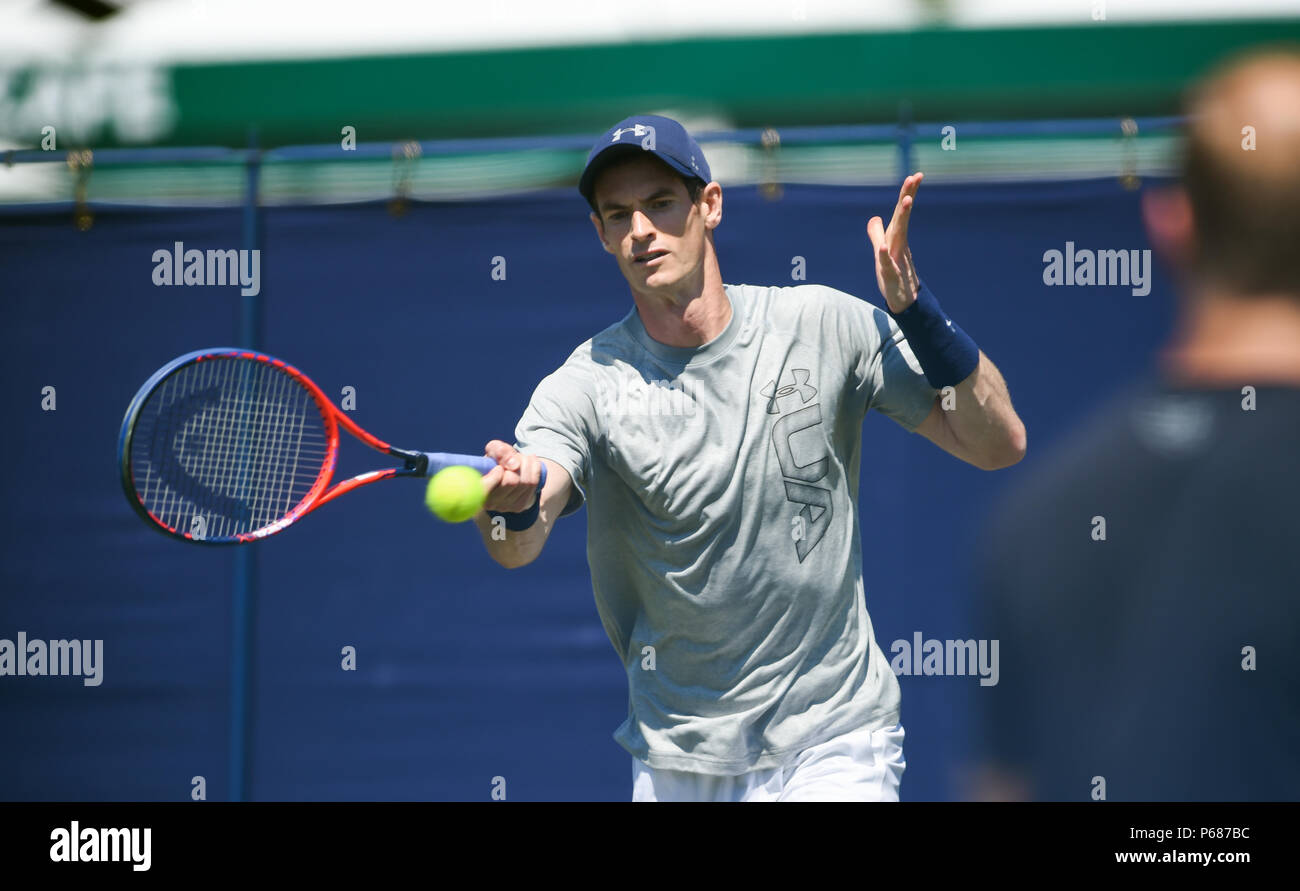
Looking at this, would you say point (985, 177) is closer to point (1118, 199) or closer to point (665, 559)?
point (1118, 199)

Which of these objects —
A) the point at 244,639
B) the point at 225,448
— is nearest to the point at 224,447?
the point at 225,448

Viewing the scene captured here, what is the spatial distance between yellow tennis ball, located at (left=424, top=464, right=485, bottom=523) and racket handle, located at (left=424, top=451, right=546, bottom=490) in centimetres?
12

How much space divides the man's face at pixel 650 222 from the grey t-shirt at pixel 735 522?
0.15m

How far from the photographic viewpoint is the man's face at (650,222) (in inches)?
101

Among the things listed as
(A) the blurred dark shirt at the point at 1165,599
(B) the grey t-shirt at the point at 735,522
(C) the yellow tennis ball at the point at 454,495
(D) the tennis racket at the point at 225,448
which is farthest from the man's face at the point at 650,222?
(A) the blurred dark shirt at the point at 1165,599

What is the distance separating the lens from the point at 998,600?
1.22m

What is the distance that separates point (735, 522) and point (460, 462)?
1.91 feet

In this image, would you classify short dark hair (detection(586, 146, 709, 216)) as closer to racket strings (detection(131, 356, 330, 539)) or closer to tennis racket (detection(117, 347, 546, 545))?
tennis racket (detection(117, 347, 546, 545))

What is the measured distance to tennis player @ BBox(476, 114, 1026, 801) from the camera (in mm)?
2447

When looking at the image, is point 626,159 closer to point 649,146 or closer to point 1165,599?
point 649,146

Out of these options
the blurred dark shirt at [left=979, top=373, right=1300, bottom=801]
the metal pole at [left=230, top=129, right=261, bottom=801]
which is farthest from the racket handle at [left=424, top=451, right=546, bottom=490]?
the metal pole at [left=230, top=129, right=261, bottom=801]

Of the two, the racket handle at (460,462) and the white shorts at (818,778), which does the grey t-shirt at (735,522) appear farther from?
the racket handle at (460,462)
